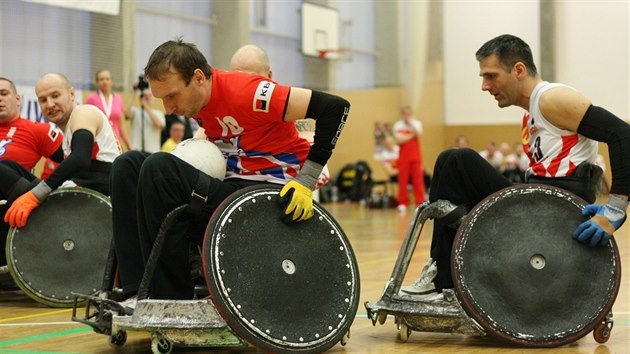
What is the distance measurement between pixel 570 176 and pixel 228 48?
12.9m

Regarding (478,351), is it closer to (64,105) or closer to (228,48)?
(64,105)

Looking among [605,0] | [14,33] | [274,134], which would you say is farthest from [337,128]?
[605,0]

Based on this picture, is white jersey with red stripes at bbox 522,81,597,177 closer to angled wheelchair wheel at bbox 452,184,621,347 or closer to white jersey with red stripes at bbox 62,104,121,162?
angled wheelchair wheel at bbox 452,184,621,347

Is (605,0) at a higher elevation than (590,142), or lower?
higher

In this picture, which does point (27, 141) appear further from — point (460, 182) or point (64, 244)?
point (460, 182)

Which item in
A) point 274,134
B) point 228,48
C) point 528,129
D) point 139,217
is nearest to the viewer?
Result: point 139,217

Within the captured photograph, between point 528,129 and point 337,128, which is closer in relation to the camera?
point 337,128

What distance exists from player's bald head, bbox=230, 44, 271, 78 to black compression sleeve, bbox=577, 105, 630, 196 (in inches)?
84.7

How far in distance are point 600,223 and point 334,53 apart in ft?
55.0

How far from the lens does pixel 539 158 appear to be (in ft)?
14.2

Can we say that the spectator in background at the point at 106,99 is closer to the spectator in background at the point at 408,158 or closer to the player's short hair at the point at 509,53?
the spectator in background at the point at 408,158

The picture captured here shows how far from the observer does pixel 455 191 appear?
425 centimetres

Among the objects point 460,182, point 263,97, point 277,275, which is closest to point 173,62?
point 263,97

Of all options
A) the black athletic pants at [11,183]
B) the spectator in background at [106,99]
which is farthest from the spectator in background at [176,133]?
the black athletic pants at [11,183]
